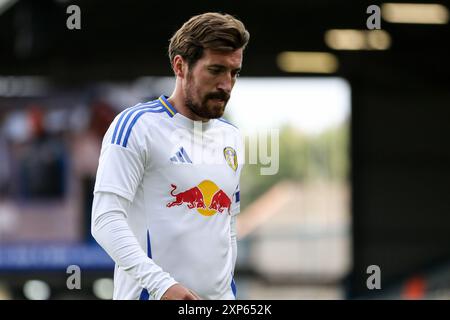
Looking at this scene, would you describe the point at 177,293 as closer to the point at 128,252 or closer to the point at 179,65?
the point at 128,252

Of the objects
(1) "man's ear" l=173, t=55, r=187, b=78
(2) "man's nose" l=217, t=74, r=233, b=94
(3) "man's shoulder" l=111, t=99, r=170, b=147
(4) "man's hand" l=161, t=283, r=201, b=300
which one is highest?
(1) "man's ear" l=173, t=55, r=187, b=78

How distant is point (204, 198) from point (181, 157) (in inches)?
6.4

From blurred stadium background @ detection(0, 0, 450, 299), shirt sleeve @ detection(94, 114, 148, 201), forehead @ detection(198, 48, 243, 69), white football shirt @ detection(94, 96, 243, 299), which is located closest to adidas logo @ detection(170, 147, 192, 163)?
white football shirt @ detection(94, 96, 243, 299)

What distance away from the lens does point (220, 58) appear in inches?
121

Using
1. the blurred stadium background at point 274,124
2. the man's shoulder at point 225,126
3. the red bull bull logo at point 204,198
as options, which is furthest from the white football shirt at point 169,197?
the blurred stadium background at point 274,124

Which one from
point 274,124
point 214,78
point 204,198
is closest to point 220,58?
point 214,78

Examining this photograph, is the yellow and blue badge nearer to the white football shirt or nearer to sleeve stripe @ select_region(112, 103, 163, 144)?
the white football shirt

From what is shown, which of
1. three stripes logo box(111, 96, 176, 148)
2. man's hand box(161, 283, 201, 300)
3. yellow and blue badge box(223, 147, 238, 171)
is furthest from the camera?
yellow and blue badge box(223, 147, 238, 171)

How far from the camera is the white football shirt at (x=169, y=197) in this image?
10.1 ft

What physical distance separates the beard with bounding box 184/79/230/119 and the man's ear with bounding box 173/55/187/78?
0.06m

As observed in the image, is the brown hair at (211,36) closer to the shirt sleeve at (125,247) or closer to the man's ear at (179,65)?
the man's ear at (179,65)

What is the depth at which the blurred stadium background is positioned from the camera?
11539 millimetres

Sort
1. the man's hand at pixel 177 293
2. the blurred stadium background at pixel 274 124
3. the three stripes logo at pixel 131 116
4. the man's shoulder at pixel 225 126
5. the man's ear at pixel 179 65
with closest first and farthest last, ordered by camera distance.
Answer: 1. the man's hand at pixel 177 293
2. the three stripes logo at pixel 131 116
3. the man's ear at pixel 179 65
4. the man's shoulder at pixel 225 126
5. the blurred stadium background at pixel 274 124
